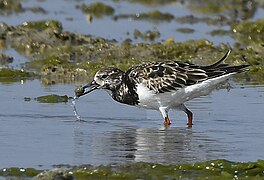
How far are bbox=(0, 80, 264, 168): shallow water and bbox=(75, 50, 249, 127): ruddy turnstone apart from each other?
0.79 feet

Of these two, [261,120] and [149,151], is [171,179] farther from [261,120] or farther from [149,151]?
[261,120]

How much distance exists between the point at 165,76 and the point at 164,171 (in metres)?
2.66

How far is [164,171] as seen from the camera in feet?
26.1

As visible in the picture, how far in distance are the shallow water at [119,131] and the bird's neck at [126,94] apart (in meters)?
0.22

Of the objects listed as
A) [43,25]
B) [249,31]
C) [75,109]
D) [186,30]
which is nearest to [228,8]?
[186,30]

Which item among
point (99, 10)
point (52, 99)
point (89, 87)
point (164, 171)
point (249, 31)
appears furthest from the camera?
point (99, 10)

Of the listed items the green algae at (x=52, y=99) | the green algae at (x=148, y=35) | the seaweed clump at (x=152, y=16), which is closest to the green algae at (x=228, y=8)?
the seaweed clump at (x=152, y=16)

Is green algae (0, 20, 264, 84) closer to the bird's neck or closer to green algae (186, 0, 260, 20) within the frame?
the bird's neck

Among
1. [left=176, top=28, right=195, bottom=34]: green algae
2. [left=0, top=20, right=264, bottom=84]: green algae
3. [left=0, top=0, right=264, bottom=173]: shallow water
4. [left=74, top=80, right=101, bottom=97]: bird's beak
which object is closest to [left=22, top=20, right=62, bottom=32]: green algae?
[left=0, top=20, right=264, bottom=84]: green algae

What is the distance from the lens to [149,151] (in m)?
8.93

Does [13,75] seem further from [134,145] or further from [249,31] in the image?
[249,31]

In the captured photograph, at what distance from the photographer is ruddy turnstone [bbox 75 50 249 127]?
412 inches

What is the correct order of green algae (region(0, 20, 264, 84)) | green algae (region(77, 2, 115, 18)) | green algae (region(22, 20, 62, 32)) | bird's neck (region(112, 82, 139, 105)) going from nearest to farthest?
bird's neck (region(112, 82, 139, 105)) → green algae (region(0, 20, 264, 84)) → green algae (region(22, 20, 62, 32)) → green algae (region(77, 2, 115, 18))

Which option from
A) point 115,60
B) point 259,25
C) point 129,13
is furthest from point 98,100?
point 129,13
